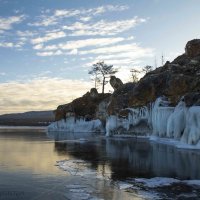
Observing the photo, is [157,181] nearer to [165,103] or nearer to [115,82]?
[165,103]

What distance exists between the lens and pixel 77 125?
101 meters

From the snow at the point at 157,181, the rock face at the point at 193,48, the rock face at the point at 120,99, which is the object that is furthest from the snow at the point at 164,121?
the snow at the point at 157,181

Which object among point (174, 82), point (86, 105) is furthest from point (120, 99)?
point (86, 105)

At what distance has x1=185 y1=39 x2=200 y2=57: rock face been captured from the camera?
6625 centimetres

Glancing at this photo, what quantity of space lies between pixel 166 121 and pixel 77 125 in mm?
50394

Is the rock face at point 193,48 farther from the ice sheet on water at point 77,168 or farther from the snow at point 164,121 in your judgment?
the ice sheet on water at point 77,168

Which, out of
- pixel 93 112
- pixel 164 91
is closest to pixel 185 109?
pixel 164 91

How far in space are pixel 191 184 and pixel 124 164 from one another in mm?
8975

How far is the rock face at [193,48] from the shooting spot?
6625 centimetres

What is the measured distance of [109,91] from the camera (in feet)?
355

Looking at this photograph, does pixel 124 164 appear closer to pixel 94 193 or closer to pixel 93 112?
pixel 94 193

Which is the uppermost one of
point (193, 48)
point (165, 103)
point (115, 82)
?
point (193, 48)

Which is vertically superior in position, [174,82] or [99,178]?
[174,82]

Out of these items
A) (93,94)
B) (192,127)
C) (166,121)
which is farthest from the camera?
(93,94)
